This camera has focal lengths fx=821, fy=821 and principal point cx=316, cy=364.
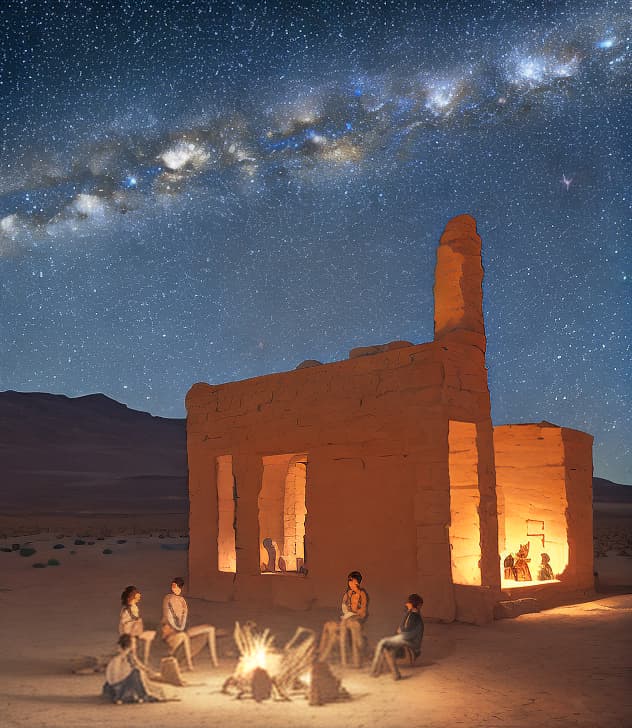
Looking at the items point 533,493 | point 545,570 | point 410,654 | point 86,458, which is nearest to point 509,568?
point 545,570

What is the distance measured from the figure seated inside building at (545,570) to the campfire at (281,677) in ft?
30.3

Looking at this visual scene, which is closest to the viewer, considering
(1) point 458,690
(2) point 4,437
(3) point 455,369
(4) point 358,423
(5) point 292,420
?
(1) point 458,690

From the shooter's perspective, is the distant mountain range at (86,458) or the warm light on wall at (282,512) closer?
the warm light on wall at (282,512)

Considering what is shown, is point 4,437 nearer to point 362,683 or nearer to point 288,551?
point 288,551

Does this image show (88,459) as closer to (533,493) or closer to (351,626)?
(533,493)

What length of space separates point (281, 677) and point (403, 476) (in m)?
5.63

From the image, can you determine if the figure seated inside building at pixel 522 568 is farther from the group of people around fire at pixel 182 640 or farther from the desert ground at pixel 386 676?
the group of people around fire at pixel 182 640

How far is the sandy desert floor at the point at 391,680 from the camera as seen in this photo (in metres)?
7.53

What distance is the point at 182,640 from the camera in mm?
9539

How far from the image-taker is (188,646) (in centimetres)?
955

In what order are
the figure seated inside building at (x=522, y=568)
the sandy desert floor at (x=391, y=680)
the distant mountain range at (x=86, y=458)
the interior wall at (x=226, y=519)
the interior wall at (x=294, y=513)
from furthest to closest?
the distant mountain range at (x=86, y=458) → the interior wall at (x=294, y=513) → the interior wall at (x=226, y=519) → the figure seated inside building at (x=522, y=568) → the sandy desert floor at (x=391, y=680)

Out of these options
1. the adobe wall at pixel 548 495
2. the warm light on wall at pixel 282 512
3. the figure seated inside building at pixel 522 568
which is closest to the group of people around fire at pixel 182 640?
the figure seated inside building at pixel 522 568

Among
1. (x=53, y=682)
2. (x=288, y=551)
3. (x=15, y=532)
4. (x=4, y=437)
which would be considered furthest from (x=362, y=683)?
(x=4, y=437)

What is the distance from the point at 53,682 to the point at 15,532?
131 feet
